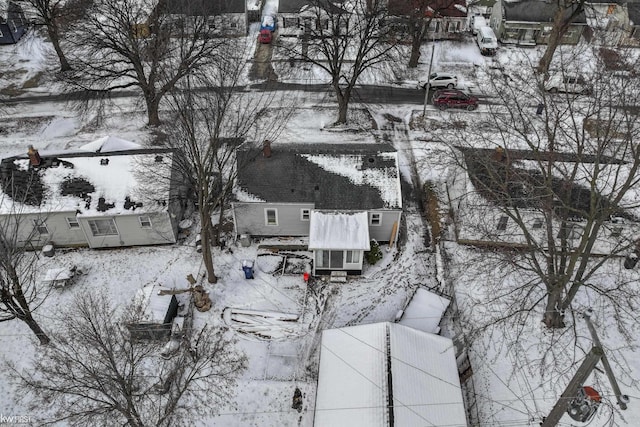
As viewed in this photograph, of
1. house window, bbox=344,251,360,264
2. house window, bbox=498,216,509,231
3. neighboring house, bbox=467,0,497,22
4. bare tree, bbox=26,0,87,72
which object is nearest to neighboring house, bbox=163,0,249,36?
bare tree, bbox=26,0,87,72

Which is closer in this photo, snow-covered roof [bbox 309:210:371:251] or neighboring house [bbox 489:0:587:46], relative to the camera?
snow-covered roof [bbox 309:210:371:251]

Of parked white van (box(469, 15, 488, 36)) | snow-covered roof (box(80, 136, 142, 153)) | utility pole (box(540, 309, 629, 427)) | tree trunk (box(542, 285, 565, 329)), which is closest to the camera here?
utility pole (box(540, 309, 629, 427))

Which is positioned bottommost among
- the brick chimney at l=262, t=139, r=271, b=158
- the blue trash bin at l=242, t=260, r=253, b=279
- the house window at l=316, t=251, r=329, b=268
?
the blue trash bin at l=242, t=260, r=253, b=279

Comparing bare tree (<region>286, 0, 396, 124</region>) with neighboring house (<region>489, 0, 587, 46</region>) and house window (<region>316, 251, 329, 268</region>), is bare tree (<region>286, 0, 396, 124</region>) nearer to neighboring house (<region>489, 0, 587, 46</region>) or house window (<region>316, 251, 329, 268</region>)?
house window (<region>316, 251, 329, 268</region>)

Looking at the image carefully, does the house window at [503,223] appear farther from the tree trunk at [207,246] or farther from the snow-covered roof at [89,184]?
the snow-covered roof at [89,184]

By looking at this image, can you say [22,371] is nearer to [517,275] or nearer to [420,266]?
[420,266]

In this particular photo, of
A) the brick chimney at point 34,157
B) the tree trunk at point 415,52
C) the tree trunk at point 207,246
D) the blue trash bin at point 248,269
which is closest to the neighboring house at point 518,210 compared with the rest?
the blue trash bin at point 248,269

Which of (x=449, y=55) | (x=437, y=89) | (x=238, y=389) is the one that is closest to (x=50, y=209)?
(x=238, y=389)

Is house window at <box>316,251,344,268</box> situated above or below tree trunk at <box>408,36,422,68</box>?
below
